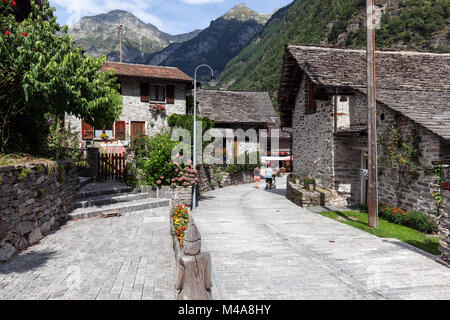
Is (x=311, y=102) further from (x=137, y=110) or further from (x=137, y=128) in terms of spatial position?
(x=137, y=128)

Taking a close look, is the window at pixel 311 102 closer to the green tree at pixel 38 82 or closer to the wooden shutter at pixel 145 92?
the green tree at pixel 38 82

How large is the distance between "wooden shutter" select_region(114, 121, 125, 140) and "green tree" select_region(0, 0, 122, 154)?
14.1 metres

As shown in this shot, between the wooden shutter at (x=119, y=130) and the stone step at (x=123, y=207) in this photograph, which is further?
the wooden shutter at (x=119, y=130)

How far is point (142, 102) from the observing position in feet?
78.4

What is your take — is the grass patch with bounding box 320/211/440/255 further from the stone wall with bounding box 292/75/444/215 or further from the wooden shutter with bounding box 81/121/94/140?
the wooden shutter with bounding box 81/121/94/140

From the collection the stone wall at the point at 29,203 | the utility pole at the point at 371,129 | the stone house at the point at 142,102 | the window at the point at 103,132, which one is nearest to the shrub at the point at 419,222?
the utility pole at the point at 371,129

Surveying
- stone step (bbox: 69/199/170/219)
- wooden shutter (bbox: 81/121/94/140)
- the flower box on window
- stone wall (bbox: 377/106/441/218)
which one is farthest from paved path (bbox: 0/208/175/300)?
the flower box on window

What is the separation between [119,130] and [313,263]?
66.3 feet

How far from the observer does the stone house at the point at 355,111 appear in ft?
32.8

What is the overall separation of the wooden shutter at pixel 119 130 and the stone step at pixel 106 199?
12.3 metres

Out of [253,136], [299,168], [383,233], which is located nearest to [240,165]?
[253,136]

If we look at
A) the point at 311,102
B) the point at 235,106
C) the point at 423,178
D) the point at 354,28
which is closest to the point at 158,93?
the point at 235,106

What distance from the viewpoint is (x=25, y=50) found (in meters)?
7.07
